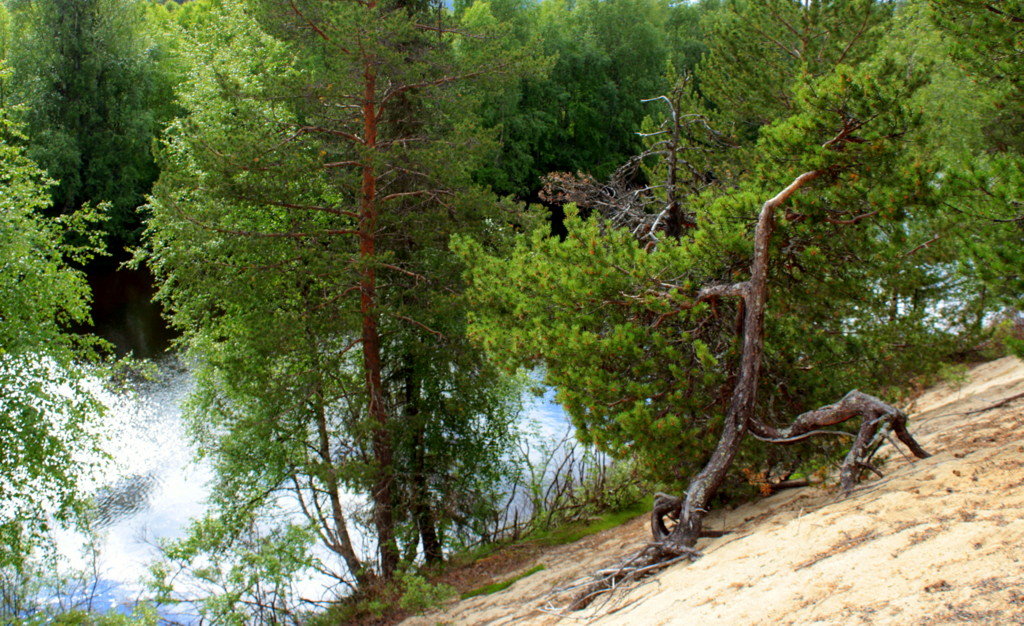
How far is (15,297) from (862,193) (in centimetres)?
1100

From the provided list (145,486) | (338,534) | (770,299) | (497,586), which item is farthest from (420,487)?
(145,486)

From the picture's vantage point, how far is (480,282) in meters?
9.55

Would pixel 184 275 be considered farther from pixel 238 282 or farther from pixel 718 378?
pixel 718 378

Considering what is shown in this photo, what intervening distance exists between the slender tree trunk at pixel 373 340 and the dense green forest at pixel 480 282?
0.04 meters

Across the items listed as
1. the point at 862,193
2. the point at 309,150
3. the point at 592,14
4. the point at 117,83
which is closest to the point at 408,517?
the point at 309,150

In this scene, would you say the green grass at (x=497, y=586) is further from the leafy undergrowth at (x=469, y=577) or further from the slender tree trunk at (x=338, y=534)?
the slender tree trunk at (x=338, y=534)

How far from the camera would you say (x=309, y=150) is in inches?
471

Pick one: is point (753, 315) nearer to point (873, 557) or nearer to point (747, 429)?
point (747, 429)

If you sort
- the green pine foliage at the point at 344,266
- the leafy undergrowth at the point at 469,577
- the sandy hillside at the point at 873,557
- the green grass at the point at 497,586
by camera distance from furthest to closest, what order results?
the green pine foliage at the point at 344,266 → the green grass at the point at 497,586 → the leafy undergrowth at the point at 469,577 → the sandy hillside at the point at 873,557

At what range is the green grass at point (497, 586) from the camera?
33.0 ft

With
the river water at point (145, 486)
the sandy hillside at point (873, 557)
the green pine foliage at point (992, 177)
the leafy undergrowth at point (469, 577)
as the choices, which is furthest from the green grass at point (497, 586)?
the green pine foliage at point (992, 177)

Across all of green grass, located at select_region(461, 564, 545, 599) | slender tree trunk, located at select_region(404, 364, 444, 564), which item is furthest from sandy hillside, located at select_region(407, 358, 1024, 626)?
slender tree trunk, located at select_region(404, 364, 444, 564)

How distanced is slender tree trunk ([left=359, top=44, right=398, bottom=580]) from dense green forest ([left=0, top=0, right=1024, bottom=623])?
0.14 ft

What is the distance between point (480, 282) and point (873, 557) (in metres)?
5.58
